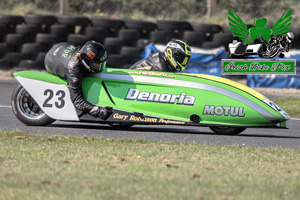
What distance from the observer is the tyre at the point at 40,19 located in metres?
16.3

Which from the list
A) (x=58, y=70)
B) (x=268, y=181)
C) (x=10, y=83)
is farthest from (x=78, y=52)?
(x=10, y=83)

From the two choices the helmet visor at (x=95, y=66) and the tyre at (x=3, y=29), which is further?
the tyre at (x=3, y=29)

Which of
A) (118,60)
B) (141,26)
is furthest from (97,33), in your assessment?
(141,26)

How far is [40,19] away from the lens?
16.3 m

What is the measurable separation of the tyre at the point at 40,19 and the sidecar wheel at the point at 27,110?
7.46 m

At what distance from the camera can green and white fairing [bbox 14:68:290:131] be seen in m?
8.44

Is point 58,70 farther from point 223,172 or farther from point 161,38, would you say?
point 161,38

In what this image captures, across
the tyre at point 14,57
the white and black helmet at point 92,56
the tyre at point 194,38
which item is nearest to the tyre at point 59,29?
the tyre at point 14,57

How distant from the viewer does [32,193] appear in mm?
4602

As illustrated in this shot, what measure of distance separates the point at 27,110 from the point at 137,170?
3.90m

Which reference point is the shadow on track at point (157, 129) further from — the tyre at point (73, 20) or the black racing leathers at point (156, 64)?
the tyre at point (73, 20)

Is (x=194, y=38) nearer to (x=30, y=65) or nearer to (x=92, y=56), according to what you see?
(x=30, y=65)

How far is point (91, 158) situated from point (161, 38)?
396 inches

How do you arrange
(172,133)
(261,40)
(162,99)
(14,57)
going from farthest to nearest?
1. (14,57)
2. (261,40)
3. (172,133)
4. (162,99)
